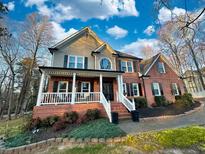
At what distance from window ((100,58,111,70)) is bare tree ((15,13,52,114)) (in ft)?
43.1

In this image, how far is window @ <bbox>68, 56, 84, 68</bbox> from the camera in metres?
13.4

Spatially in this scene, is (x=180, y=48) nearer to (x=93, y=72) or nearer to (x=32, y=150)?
(x=93, y=72)

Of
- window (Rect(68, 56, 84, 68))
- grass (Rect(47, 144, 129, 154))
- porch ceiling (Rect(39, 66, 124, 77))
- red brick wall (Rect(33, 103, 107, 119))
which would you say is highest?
window (Rect(68, 56, 84, 68))

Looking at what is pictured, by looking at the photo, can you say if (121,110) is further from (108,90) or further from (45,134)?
(45,134)

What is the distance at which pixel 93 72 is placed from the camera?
12.0 metres

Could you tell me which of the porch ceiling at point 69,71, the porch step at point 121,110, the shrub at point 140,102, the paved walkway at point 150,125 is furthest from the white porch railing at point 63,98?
the shrub at point 140,102

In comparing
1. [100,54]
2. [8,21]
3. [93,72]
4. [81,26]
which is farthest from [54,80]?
[8,21]

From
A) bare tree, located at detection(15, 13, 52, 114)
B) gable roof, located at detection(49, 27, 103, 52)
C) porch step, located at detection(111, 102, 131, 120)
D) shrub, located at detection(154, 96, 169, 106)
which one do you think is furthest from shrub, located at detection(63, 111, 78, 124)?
bare tree, located at detection(15, 13, 52, 114)

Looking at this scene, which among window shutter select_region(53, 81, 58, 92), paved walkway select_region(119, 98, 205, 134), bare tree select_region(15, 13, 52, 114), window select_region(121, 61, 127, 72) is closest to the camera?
paved walkway select_region(119, 98, 205, 134)

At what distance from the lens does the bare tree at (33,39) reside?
20.8 m

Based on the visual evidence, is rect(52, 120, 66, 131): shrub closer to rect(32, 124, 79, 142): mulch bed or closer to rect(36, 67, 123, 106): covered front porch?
rect(32, 124, 79, 142): mulch bed

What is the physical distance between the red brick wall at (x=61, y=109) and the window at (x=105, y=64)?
201 inches

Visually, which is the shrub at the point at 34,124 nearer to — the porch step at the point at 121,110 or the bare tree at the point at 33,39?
the porch step at the point at 121,110

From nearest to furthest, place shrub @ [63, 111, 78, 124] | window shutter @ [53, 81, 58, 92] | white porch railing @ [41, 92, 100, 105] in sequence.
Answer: shrub @ [63, 111, 78, 124], white porch railing @ [41, 92, 100, 105], window shutter @ [53, 81, 58, 92]
